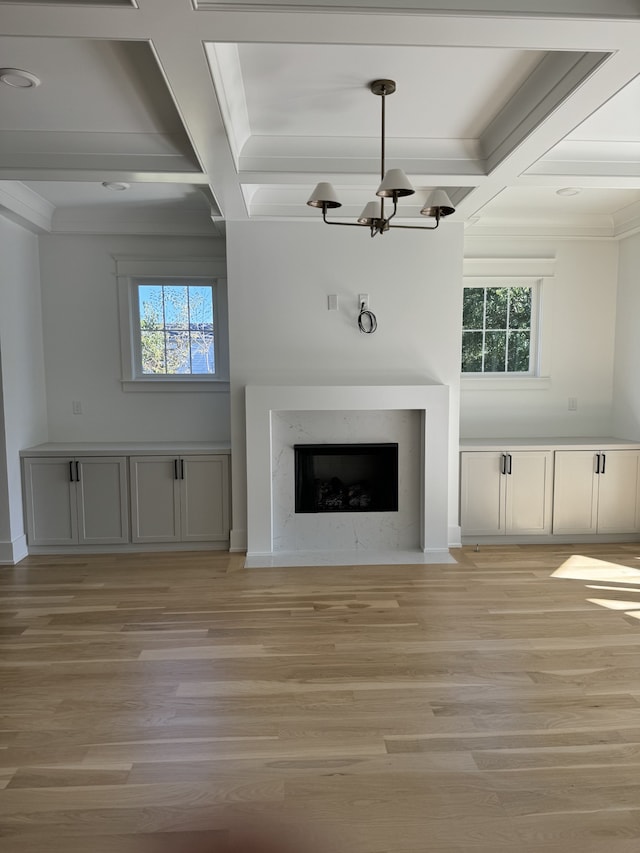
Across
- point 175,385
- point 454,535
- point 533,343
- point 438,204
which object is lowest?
A: point 454,535

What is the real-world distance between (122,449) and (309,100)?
2.93 meters

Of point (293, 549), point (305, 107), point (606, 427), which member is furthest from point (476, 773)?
point (606, 427)

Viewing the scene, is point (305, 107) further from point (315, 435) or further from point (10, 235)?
point (10, 235)

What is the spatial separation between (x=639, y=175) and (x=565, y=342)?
1878mm

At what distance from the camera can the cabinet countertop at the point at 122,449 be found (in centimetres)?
423

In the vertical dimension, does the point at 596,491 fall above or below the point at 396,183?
below

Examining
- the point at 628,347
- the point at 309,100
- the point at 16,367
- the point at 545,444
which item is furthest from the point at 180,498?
the point at 628,347

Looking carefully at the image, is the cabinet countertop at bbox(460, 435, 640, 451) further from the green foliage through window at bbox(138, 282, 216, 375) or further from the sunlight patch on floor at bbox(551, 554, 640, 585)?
the green foliage through window at bbox(138, 282, 216, 375)

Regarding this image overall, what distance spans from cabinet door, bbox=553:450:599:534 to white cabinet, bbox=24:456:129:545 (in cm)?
367

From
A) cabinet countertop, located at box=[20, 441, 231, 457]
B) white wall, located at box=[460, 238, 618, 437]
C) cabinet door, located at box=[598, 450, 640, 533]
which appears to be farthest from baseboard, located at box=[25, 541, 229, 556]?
cabinet door, located at box=[598, 450, 640, 533]

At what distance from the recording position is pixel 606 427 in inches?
200

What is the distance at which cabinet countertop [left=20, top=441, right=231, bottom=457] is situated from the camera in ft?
13.9

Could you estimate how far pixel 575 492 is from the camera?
4.52 metres

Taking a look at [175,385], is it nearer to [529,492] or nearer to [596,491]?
[529,492]
